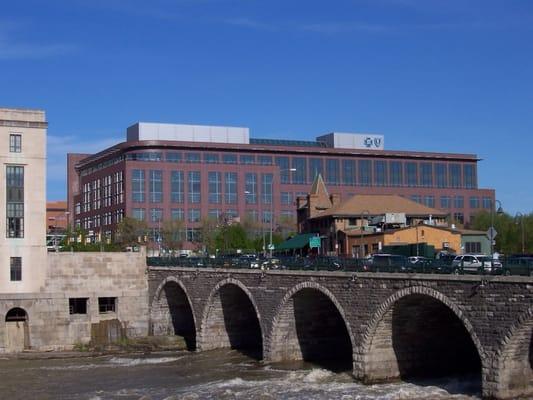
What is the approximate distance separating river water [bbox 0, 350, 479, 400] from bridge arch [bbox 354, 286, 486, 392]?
4.35ft

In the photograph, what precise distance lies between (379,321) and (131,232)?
275 ft

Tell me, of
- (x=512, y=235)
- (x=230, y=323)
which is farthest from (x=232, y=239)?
(x=230, y=323)

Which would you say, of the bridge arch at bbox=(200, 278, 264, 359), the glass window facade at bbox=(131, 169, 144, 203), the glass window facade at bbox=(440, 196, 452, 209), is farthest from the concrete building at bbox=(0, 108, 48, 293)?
the glass window facade at bbox=(440, 196, 452, 209)

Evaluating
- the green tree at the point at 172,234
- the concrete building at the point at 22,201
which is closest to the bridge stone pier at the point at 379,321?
the concrete building at the point at 22,201

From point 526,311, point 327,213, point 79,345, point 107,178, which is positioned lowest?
point 79,345

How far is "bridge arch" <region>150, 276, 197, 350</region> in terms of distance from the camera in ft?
235

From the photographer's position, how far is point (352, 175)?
529 ft

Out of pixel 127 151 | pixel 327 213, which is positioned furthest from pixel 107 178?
pixel 327 213

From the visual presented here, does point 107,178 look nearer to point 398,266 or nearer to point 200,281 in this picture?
point 200,281

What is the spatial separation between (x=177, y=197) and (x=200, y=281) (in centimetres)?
8280

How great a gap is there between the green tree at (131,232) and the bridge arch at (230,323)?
5630 centimetres

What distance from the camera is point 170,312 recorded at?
72125 mm

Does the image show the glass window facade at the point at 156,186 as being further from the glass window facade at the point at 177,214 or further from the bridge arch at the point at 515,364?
the bridge arch at the point at 515,364

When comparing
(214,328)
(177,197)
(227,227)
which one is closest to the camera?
(214,328)
